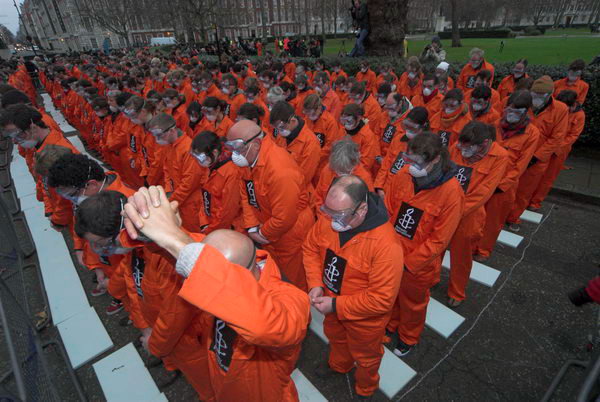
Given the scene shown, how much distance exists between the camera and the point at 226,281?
48.9 inches

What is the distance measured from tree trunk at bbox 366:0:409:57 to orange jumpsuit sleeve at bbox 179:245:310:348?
1617 centimetres

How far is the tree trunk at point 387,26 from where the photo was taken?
552 inches

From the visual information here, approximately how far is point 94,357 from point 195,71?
954 centimetres

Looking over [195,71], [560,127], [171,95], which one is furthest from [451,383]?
[195,71]

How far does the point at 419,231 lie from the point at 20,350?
11.9 feet

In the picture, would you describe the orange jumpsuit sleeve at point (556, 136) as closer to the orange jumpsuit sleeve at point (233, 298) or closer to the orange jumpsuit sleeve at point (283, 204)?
the orange jumpsuit sleeve at point (283, 204)

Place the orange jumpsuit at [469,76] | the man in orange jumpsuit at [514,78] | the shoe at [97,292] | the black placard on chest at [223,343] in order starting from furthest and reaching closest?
the orange jumpsuit at [469,76] → the man in orange jumpsuit at [514,78] → the shoe at [97,292] → the black placard on chest at [223,343]

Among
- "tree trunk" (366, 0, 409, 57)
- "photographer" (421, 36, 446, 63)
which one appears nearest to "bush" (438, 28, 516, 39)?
"tree trunk" (366, 0, 409, 57)

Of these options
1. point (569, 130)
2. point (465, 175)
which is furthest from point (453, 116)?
point (569, 130)

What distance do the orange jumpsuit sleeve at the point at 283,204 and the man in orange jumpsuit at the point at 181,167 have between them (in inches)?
52.4

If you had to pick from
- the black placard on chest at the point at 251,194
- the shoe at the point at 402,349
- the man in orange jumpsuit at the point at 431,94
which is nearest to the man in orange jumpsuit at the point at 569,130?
the man in orange jumpsuit at the point at 431,94

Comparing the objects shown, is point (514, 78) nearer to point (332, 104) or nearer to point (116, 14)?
point (332, 104)

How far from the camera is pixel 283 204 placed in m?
3.12

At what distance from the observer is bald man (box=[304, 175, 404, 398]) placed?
87.4 inches
